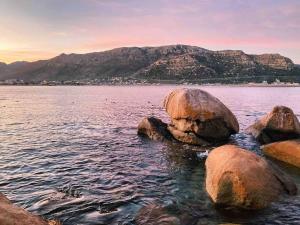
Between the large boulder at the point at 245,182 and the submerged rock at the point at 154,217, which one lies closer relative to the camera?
the submerged rock at the point at 154,217

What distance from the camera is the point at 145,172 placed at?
18969 mm

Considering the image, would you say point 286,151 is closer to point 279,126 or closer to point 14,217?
point 279,126

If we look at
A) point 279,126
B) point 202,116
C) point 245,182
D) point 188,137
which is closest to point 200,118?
point 202,116

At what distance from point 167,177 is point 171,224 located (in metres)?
6.31

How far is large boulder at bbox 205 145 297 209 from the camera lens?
1331 centimetres

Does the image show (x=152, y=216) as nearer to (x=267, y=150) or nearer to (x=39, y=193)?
(x=39, y=193)

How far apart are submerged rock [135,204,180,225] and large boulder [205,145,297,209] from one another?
7.16ft

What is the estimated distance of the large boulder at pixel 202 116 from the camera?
81.4 feet

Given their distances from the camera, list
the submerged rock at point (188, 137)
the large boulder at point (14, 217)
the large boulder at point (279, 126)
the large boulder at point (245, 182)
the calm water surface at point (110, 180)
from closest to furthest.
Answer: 1. the large boulder at point (14, 217)
2. the calm water surface at point (110, 180)
3. the large boulder at point (245, 182)
4. the large boulder at point (279, 126)
5. the submerged rock at point (188, 137)

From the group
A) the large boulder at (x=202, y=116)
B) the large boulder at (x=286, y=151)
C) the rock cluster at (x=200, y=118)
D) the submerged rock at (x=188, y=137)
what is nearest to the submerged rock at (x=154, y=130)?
the submerged rock at (x=188, y=137)

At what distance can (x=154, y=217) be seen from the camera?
41.0ft

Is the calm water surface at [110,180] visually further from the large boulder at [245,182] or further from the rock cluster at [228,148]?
the rock cluster at [228,148]

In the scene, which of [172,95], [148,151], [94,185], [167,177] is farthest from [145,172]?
[172,95]

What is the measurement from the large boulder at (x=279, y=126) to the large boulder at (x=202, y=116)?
82.9 inches
